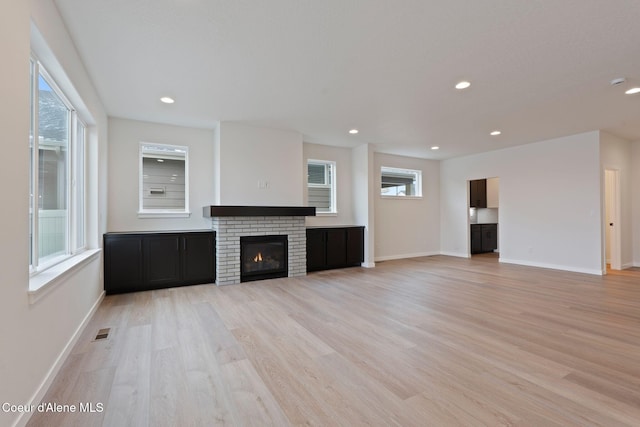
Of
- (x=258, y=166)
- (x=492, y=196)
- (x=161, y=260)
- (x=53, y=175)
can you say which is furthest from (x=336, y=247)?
(x=492, y=196)

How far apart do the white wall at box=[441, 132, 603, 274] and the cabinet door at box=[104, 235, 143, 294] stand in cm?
745

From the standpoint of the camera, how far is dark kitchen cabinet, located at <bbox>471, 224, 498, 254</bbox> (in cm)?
829

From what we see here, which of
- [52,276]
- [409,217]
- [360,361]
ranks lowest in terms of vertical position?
[360,361]

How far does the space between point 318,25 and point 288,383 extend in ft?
9.13

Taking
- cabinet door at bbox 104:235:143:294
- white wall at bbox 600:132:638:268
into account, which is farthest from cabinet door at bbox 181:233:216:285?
white wall at bbox 600:132:638:268

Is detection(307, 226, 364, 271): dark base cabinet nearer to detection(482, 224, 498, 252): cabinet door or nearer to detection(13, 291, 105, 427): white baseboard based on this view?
detection(13, 291, 105, 427): white baseboard

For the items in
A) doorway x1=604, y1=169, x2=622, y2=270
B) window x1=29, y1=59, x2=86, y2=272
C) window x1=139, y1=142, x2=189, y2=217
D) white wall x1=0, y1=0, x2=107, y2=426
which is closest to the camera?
white wall x1=0, y1=0, x2=107, y2=426

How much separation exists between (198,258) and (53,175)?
2.42 metres

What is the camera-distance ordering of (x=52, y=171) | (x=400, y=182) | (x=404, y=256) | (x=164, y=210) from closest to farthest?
(x=52, y=171)
(x=164, y=210)
(x=404, y=256)
(x=400, y=182)

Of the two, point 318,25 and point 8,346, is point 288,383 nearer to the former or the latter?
point 8,346

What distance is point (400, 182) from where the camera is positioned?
7910mm

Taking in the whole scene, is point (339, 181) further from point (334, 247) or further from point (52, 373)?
point (52, 373)

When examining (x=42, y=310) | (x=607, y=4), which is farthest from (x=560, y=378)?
(x=42, y=310)

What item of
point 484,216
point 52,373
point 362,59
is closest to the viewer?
point 52,373
